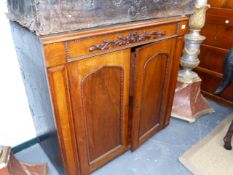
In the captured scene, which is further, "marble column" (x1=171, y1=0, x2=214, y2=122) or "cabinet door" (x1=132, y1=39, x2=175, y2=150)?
"marble column" (x1=171, y1=0, x2=214, y2=122)

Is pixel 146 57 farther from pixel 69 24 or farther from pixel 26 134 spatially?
pixel 26 134

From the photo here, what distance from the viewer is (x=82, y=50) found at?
2.77 ft

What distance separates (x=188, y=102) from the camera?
1.76m

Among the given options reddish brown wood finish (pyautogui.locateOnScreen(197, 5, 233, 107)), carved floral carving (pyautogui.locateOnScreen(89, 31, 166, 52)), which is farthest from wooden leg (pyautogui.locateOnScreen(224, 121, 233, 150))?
carved floral carving (pyautogui.locateOnScreen(89, 31, 166, 52))

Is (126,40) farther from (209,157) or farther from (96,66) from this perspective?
(209,157)

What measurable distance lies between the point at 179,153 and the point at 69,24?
119 centimetres

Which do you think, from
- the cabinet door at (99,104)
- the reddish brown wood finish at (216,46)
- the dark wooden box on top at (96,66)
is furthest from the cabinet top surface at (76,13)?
the reddish brown wood finish at (216,46)

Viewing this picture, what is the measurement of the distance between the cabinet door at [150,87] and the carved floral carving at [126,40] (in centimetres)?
5

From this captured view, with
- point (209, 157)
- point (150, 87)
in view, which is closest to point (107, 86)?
point (150, 87)

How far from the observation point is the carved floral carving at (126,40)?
2.92 feet

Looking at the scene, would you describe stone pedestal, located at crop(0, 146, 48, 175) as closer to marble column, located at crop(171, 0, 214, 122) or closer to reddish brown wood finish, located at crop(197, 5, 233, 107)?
marble column, located at crop(171, 0, 214, 122)

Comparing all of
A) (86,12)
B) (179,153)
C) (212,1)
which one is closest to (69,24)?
(86,12)

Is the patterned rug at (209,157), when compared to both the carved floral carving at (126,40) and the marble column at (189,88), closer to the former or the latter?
the marble column at (189,88)

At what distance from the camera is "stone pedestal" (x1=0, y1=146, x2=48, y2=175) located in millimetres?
994
